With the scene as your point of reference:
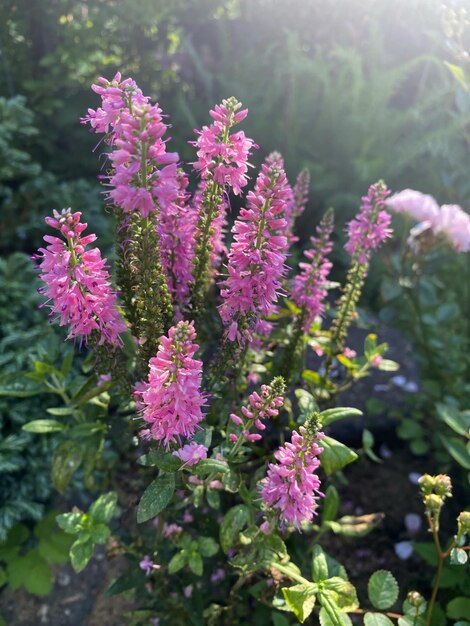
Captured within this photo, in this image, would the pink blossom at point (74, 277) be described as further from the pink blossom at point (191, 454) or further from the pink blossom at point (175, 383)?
the pink blossom at point (191, 454)

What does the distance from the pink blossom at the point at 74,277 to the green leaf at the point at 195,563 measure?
2.22 ft

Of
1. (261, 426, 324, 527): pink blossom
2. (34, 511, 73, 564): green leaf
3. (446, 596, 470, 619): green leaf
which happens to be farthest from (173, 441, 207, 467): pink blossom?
(34, 511, 73, 564): green leaf

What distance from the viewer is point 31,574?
2098 mm

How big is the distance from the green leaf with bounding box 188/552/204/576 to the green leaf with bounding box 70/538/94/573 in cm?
26

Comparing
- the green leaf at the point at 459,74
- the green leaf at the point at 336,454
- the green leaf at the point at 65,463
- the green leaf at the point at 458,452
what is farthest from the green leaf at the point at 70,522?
the green leaf at the point at 459,74

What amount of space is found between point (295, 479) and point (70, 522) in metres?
0.64

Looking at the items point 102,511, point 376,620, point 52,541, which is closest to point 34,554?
point 52,541

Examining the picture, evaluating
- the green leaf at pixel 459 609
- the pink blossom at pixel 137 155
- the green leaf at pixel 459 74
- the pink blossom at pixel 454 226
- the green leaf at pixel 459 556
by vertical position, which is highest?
the green leaf at pixel 459 74

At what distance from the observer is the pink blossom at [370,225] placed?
→ 5.16 ft

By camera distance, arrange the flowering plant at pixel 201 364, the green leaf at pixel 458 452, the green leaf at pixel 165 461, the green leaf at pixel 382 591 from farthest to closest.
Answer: the green leaf at pixel 458 452 < the green leaf at pixel 382 591 < the green leaf at pixel 165 461 < the flowering plant at pixel 201 364

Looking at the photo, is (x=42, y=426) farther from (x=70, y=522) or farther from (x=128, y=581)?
(x=128, y=581)

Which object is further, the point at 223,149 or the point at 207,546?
the point at 207,546

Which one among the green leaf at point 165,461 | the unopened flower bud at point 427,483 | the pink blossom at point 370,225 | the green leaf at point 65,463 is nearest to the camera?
the green leaf at point 165,461

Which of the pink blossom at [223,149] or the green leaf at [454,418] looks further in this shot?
the green leaf at [454,418]
